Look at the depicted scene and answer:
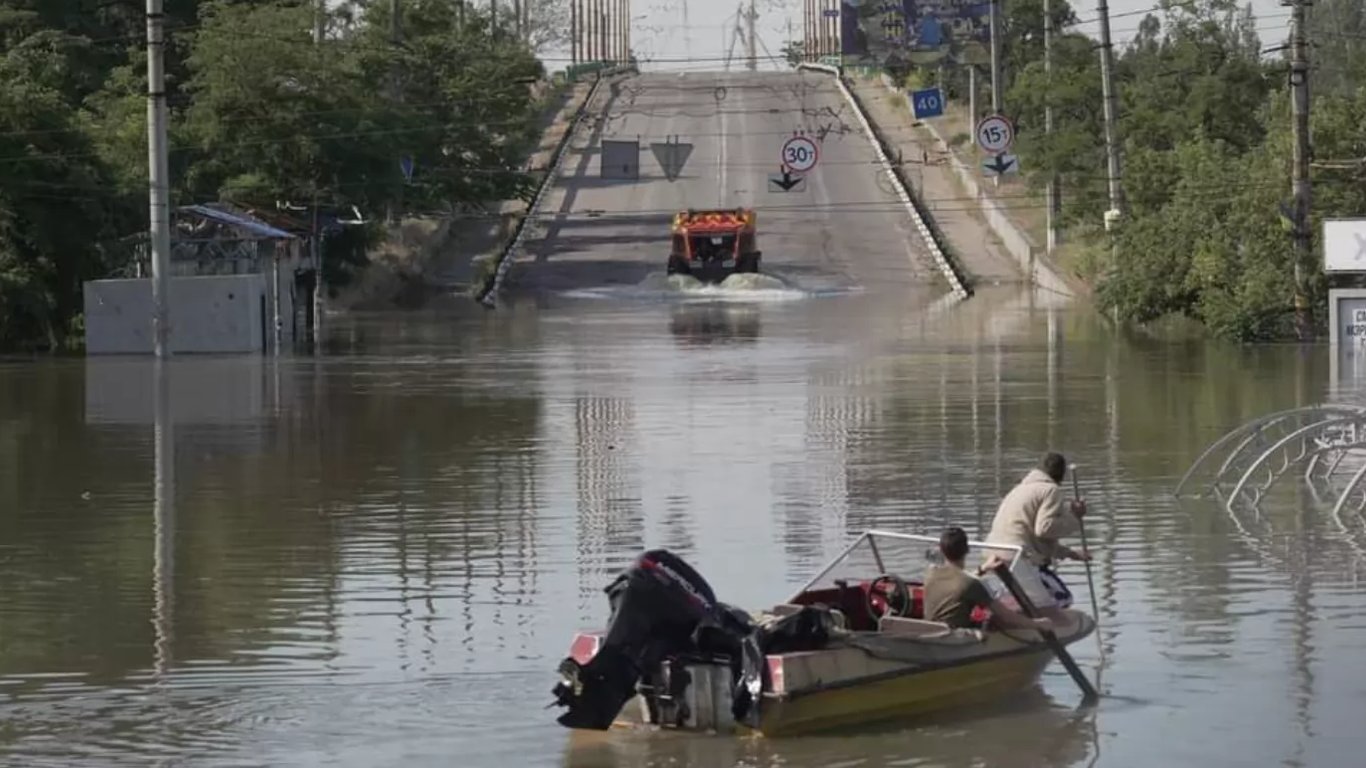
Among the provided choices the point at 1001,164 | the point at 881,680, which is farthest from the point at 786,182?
the point at 881,680

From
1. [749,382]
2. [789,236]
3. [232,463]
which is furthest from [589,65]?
[232,463]

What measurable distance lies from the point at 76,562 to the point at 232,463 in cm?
782

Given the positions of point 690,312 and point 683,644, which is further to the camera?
point 690,312

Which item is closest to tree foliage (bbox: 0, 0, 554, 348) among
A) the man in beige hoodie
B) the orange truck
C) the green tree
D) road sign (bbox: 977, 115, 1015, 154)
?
the green tree

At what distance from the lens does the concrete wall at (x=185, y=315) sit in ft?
168

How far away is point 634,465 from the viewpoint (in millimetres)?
28047

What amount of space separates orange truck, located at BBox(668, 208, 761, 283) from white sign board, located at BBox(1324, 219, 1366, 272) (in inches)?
1202

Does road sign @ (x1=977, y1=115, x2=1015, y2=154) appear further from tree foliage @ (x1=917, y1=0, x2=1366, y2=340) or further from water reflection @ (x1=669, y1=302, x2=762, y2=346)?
water reflection @ (x1=669, y1=302, x2=762, y2=346)

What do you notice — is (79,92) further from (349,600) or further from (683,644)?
(683,644)

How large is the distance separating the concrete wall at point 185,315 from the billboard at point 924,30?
1704 inches

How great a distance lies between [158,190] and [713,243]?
29.4 m

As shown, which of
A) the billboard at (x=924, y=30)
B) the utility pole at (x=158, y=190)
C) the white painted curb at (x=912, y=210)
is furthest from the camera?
the billboard at (x=924, y=30)

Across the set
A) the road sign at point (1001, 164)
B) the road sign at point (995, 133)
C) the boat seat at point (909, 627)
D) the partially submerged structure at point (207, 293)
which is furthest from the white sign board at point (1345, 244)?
the boat seat at point (909, 627)

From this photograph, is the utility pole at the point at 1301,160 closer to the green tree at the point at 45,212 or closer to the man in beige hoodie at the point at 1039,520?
the green tree at the point at 45,212
